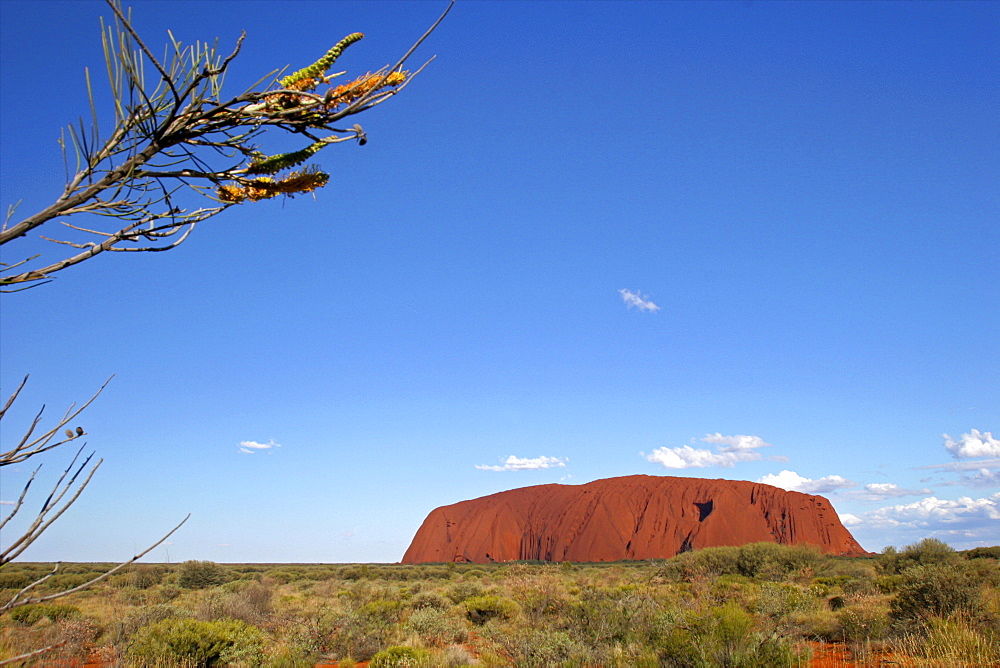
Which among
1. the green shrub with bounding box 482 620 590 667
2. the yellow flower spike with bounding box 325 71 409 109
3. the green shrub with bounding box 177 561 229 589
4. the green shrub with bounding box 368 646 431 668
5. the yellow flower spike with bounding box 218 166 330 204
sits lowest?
the green shrub with bounding box 177 561 229 589

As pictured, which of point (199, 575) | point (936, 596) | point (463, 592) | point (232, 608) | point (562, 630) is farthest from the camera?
point (199, 575)

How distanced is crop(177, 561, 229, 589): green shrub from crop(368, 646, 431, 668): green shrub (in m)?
20.6

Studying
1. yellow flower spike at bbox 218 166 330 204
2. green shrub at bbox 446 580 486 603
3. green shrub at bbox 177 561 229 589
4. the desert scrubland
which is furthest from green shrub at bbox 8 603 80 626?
yellow flower spike at bbox 218 166 330 204

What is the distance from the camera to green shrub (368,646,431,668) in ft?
27.5

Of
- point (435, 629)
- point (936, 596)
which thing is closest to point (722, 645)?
point (936, 596)

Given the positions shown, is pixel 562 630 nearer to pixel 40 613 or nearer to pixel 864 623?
pixel 864 623

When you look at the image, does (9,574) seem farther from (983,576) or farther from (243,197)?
(983,576)

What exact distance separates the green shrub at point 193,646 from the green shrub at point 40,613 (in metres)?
5.52

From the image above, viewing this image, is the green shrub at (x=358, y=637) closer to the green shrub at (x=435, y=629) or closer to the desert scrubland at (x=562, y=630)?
the desert scrubland at (x=562, y=630)

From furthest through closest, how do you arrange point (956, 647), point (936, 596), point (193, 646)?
point (936, 596)
point (193, 646)
point (956, 647)

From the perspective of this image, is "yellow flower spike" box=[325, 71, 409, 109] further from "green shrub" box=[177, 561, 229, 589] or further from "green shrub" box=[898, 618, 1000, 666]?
"green shrub" box=[177, 561, 229, 589]

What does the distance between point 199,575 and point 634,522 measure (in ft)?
234

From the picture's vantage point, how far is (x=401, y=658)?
868 centimetres

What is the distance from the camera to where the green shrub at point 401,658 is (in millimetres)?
8375
